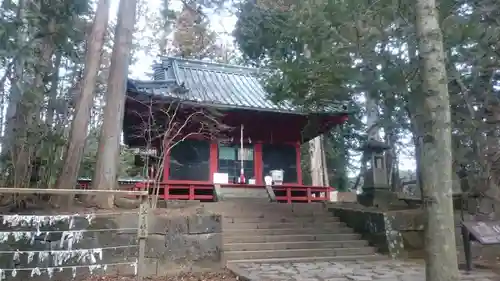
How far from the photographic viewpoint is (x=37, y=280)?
5.01 meters

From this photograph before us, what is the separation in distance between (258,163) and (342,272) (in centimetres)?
668

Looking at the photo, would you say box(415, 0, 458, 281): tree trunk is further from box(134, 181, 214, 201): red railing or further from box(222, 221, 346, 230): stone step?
box(134, 181, 214, 201): red railing

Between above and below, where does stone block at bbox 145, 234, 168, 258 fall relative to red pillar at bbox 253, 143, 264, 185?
below

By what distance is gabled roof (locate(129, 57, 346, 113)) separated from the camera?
1012 centimetres

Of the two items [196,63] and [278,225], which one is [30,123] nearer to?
[278,225]

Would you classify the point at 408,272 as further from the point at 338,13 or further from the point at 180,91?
the point at 180,91

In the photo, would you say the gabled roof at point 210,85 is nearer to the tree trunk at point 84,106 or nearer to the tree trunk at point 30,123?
the tree trunk at point 30,123

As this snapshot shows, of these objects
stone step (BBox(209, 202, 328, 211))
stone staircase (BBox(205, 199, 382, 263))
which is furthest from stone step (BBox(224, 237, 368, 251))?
stone step (BBox(209, 202, 328, 211))

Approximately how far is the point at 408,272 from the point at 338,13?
4.44 meters

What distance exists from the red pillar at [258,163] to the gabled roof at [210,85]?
4.65ft

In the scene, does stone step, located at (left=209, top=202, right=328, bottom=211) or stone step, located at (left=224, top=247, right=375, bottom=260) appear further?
stone step, located at (left=209, top=202, right=328, bottom=211)

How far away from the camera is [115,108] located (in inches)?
261

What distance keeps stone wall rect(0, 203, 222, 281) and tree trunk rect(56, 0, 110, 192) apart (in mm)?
1078

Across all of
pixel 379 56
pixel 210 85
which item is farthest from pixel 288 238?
pixel 210 85
